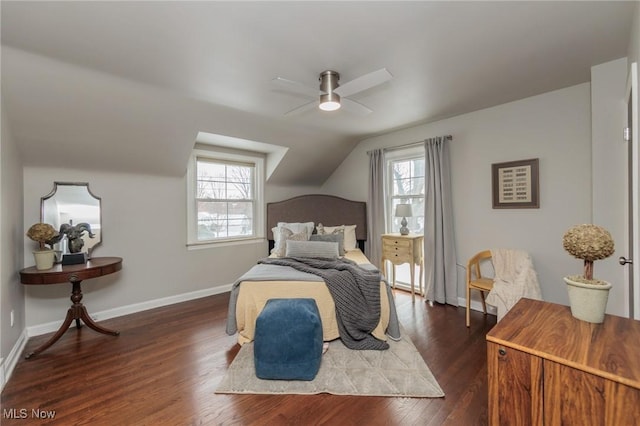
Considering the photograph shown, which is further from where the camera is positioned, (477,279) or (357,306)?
(477,279)

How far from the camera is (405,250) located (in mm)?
3848

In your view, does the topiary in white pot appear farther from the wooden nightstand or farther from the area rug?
the wooden nightstand

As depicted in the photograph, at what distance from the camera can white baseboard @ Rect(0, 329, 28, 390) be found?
2.03 meters

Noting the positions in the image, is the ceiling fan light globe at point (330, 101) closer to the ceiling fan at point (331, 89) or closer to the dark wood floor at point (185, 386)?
the ceiling fan at point (331, 89)

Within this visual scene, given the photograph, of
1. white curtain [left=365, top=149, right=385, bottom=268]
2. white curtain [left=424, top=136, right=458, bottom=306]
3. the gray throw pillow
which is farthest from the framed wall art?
the gray throw pillow

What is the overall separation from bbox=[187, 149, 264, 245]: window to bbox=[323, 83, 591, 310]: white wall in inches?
115

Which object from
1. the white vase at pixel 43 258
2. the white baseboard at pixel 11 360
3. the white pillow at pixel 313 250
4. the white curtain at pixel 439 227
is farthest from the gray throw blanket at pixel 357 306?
the white vase at pixel 43 258

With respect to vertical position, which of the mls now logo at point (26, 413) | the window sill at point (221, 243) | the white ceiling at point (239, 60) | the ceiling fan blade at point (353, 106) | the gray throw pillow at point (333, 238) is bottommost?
the mls now logo at point (26, 413)

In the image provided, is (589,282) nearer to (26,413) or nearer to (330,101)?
(330,101)

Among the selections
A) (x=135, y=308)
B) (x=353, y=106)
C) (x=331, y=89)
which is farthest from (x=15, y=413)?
(x=353, y=106)

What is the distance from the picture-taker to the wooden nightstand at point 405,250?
3.80m

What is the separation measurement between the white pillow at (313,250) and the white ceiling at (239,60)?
5.36 feet

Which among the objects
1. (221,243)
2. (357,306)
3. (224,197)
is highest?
(224,197)

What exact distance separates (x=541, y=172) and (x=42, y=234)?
507 centimetres
